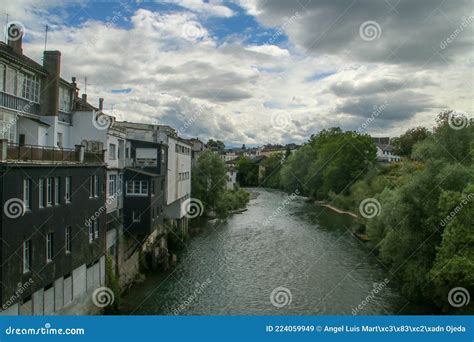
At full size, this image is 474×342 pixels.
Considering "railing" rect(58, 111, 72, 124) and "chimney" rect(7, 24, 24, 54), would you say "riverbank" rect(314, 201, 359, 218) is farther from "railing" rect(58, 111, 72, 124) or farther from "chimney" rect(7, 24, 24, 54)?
"chimney" rect(7, 24, 24, 54)

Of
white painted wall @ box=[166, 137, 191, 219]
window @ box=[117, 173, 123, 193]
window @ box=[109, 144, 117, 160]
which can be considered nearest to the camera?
window @ box=[109, 144, 117, 160]

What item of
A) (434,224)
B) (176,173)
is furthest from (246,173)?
(434,224)

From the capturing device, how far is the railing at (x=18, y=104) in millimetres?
16141

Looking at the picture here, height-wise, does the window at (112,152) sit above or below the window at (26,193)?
above

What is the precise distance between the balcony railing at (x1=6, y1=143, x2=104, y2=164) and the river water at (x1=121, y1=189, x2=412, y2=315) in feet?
21.9

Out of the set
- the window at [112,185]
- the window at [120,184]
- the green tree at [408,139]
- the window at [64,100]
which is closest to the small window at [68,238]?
the window at [112,185]

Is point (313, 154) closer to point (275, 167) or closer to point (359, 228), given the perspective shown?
point (275, 167)

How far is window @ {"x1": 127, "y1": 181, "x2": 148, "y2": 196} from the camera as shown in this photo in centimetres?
2406

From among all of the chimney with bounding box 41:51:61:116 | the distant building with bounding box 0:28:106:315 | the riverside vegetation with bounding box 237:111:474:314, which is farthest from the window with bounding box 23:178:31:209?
the riverside vegetation with bounding box 237:111:474:314

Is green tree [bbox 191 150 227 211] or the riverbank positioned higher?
green tree [bbox 191 150 227 211]

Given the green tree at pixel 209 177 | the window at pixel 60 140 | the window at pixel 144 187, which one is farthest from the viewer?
the green tree at pixel 209 177

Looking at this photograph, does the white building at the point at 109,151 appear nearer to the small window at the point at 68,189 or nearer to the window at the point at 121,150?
the window at the point at 121,150

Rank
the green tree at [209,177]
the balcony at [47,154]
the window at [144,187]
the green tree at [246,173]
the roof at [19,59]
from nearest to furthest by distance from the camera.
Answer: the balcony at [47,154]
the roof at [19,59]
the window at [144,187]
the green tree at [209,177]
the green tree at [246,173]

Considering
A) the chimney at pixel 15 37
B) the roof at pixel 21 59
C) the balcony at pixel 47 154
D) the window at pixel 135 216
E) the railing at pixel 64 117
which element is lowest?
the window at pixel 135 216
